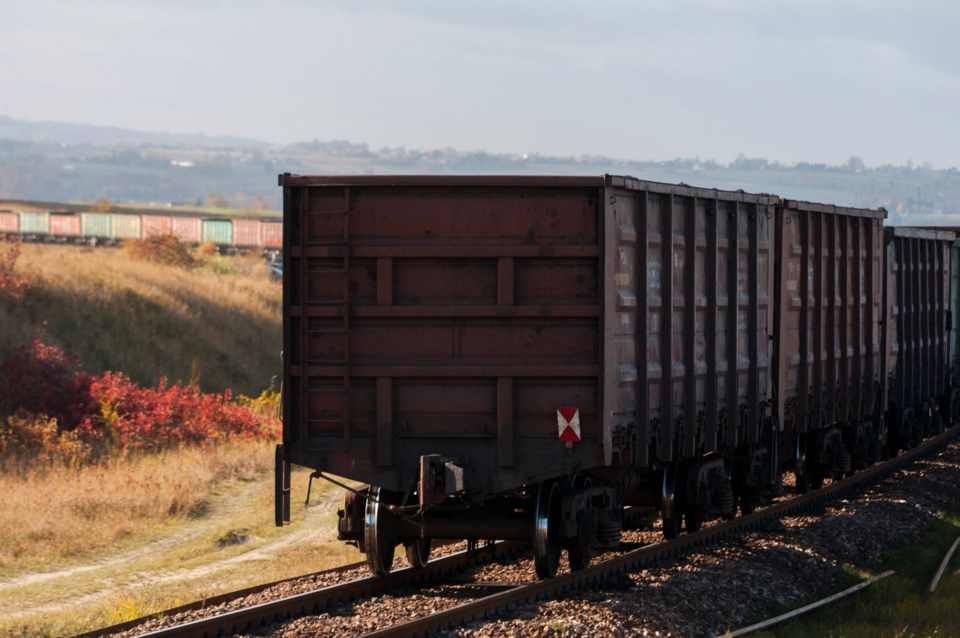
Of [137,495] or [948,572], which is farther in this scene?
[137,495]

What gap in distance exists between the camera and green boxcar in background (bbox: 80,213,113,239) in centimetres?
10025

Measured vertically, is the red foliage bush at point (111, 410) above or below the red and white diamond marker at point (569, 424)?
below

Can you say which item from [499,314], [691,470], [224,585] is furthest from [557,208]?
[224,585]

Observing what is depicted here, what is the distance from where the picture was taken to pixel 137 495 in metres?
20.5

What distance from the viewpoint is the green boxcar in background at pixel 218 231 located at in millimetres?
105625

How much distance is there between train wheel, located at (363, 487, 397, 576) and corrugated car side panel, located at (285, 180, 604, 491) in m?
0.87

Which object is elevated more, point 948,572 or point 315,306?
point 315,306

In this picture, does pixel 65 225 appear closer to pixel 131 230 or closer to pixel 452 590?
pixel 131 230

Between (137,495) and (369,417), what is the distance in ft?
32.3

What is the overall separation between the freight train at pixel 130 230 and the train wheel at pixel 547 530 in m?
83.8

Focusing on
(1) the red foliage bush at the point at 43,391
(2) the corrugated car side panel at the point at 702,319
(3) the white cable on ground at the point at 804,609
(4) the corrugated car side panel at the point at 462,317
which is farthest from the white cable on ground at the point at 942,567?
(1) the red foliage bush at the point at 43,391

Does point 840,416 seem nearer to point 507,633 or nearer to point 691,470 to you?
point 691,470

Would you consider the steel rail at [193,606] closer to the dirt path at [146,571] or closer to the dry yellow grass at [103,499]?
the dirt path at [146,571]

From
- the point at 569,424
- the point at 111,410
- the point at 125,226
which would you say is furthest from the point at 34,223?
the point at 569,424
